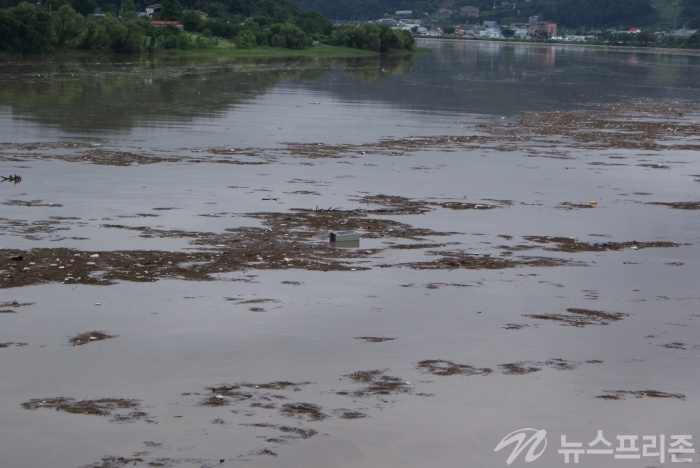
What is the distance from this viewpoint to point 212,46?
358 ft

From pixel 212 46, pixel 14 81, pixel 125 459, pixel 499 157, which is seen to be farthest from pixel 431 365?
pixel 212 46

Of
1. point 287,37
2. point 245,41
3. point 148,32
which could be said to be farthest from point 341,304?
point 287,37

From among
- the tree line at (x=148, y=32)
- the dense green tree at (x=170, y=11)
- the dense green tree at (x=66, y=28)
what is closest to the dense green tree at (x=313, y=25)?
the tree line at (x=148, y=32)

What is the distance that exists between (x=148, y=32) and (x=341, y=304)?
95400mm

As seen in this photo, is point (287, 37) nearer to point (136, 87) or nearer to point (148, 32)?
point (148, 32)

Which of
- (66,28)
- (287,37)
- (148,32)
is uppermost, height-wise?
(66,28)

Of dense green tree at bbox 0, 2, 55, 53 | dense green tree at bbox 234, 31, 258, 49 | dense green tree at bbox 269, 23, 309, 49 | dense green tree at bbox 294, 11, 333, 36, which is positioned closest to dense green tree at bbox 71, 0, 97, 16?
dense green tree at bbox 234, 31, 258, 49

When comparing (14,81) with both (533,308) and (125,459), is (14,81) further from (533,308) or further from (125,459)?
(125,459)

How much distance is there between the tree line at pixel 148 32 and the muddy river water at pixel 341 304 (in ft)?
188

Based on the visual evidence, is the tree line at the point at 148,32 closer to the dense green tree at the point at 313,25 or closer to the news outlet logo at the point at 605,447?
the dense green tree at the point at 313,25

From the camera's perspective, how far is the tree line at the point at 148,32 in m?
85.2

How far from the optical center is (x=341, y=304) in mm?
14016

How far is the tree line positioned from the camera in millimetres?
85188

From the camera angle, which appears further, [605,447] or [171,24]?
[171,24]
